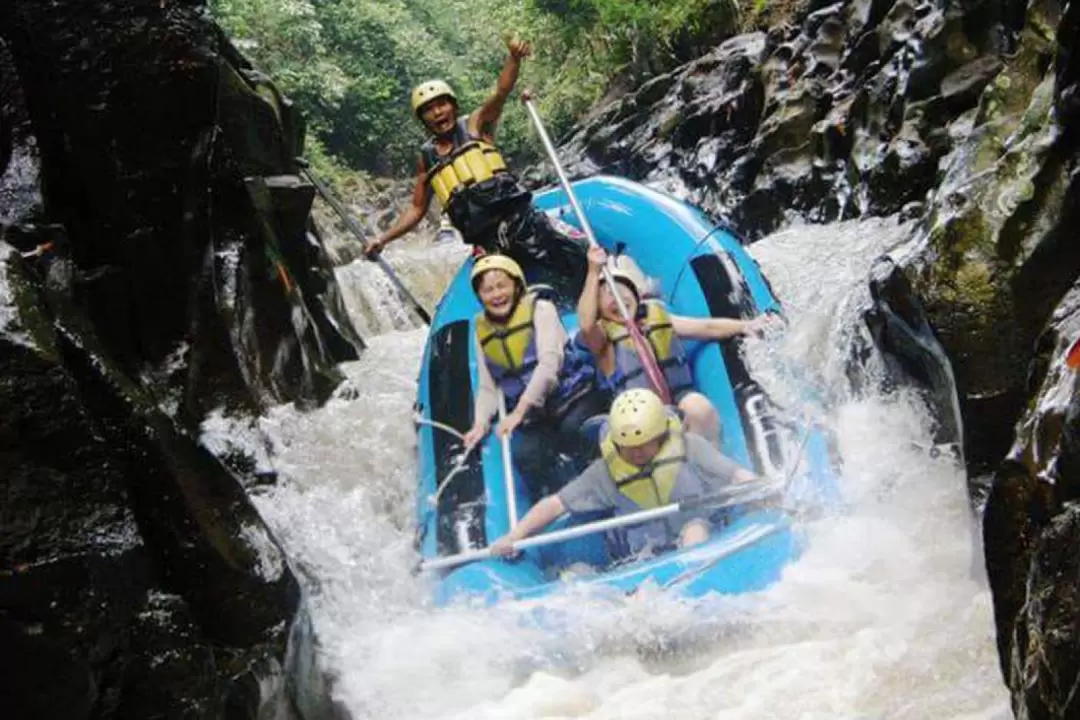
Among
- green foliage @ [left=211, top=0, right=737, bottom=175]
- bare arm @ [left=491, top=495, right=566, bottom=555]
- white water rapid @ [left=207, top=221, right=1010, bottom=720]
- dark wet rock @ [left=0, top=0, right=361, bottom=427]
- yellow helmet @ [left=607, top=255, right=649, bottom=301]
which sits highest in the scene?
green foliage @ [left=211, top=0, right=737, bottom=175]

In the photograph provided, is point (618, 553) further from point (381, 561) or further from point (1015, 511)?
point (1015, 511)

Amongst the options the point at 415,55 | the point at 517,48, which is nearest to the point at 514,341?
the point at 517,48

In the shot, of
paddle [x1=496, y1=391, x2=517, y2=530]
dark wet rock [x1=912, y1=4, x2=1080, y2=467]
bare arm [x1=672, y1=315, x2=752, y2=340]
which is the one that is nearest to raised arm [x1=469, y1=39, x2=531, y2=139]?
bare arm [x1=672, y1=315, x2=752, y2=340]

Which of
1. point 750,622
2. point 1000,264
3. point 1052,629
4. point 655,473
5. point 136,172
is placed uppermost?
point 136,172

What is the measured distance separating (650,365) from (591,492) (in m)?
0.72

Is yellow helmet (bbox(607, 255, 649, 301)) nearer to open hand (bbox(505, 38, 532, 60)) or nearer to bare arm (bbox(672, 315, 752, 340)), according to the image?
bare arm (bbox(672, 315, 752, 340))

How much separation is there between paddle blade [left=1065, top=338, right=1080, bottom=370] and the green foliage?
1263 centimetres

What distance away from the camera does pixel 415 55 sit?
22875 mm

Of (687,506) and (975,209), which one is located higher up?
(975,209)

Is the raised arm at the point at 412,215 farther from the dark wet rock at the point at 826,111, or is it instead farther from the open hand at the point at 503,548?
the dark wet rock at the point at 826,111

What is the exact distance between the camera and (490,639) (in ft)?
12.1

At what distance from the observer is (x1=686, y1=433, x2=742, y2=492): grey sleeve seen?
4035mm

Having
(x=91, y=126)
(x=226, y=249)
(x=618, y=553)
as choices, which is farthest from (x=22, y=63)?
(x=618, y=553)

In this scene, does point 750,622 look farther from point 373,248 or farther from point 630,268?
point 373,248
